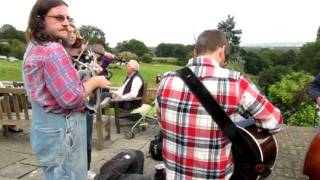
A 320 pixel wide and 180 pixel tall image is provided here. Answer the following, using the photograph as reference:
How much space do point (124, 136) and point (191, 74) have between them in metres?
4.74

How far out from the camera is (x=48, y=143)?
94.7 inches

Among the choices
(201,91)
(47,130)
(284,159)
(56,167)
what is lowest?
(284,159)

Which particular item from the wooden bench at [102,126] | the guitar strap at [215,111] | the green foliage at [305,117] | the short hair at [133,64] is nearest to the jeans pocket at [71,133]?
the guitar strap at [215,111]

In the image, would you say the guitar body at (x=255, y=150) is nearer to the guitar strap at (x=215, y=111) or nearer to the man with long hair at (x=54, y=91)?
the guitar strap at (x=215, y=111)

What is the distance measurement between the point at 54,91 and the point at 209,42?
950mm

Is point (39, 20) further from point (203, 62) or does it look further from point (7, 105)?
point (7, 105)

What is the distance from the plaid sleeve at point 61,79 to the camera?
230 cm

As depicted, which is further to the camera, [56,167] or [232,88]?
[56,167]

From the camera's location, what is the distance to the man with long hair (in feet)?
7.59

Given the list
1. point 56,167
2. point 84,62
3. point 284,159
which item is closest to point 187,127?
point 56,167

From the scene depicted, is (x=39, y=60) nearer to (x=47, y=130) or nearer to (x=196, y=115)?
(x=47, y=130)

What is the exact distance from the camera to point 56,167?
7.97 ft

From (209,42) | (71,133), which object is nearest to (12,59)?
(71,133)

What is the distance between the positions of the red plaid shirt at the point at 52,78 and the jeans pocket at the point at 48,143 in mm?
129
